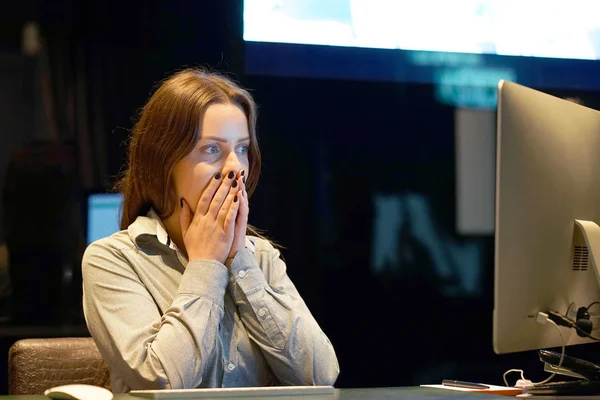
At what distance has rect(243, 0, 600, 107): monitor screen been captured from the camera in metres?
3.36

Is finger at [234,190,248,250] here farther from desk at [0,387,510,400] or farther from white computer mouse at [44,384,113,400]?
white computer mouse at [44,384,113,400]

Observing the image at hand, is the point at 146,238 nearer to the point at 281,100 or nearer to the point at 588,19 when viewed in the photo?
the point at 281,100

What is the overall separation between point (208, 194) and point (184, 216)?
0.24 ft

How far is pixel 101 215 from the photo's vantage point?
3156 mm

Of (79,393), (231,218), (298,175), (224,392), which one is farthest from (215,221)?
(298,175)

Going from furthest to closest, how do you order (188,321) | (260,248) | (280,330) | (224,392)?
(260,248) → (280,330) → (188,321) → (224,392)

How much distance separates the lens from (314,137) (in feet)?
11.2

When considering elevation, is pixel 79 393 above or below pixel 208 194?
below

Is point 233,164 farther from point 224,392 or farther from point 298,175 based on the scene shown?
point 298,175

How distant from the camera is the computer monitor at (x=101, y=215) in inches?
124

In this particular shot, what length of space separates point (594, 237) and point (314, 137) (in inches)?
74.0

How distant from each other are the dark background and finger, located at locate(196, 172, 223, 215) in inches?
53.1

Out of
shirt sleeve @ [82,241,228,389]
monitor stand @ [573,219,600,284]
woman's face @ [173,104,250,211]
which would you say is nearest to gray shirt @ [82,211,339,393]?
shirt sleeve @ [82,241,228,389]

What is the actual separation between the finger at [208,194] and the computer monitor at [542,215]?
54 cm
